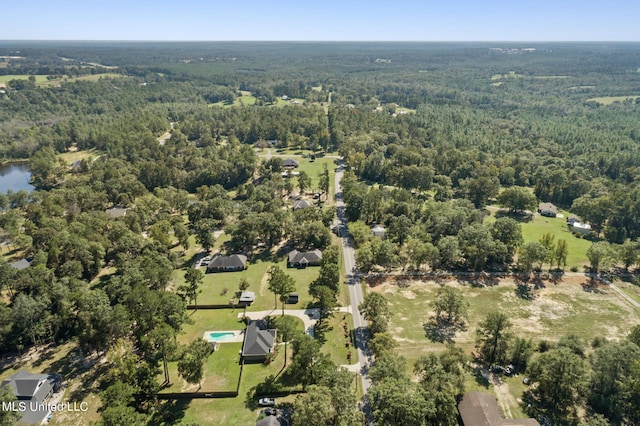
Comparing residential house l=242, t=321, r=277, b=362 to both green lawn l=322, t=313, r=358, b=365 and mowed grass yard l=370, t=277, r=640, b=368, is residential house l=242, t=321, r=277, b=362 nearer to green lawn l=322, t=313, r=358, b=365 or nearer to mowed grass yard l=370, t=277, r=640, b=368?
green lawn l=322, t=313, r=358, b=365

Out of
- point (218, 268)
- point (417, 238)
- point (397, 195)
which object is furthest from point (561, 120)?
point (218, 268)

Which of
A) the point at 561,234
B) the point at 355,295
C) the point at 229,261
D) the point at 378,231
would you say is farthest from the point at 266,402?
the point at 561,234

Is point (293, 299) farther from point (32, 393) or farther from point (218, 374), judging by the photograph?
point (32, 393)

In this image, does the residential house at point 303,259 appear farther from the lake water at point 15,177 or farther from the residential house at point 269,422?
the lake water at point 15,177

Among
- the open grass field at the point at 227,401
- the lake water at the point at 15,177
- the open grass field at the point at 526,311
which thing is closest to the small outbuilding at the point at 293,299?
the open grass field at the point at 227,401

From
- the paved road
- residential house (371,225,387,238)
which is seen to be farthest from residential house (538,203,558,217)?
the paved road

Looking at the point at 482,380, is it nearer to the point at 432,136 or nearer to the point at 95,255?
the point at 95,255
